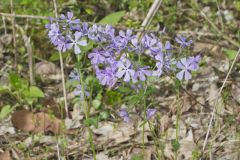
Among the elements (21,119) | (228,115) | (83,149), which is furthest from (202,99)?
(21,119)

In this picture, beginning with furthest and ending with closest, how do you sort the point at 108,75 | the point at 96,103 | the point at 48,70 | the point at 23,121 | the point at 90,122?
1. the point at 48,70
2. the point at 96,103
3. the point at 23,121
4. the point at 90,122
5. the point at 108,75

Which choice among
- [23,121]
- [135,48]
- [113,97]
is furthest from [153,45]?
[23,121]

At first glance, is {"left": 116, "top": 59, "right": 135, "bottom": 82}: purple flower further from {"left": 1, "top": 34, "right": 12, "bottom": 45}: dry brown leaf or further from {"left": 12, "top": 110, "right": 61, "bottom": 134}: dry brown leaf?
{"left": 1, "top": 34, "right": 12, "bottom": 45}: dry brown leaf

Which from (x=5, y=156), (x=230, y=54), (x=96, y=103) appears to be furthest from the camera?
(x=230, y=54)

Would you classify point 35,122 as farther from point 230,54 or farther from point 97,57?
point 230,54

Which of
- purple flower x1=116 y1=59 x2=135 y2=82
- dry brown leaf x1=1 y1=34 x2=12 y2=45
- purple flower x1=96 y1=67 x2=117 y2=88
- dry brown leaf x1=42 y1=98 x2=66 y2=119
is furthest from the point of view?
dry brown leaf x1=1 y1=34 x2=12 y2=45

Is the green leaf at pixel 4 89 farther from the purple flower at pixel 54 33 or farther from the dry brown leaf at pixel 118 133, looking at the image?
the purple flower at pixel 54 33

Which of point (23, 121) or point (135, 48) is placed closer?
point (135, 48)

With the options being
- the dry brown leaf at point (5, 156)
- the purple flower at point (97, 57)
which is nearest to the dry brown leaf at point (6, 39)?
the dry brown leaf at point (5, 156)

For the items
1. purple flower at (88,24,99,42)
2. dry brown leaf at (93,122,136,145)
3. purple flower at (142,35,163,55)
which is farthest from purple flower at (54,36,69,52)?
dry brown leaf at (93,122,136,145)
